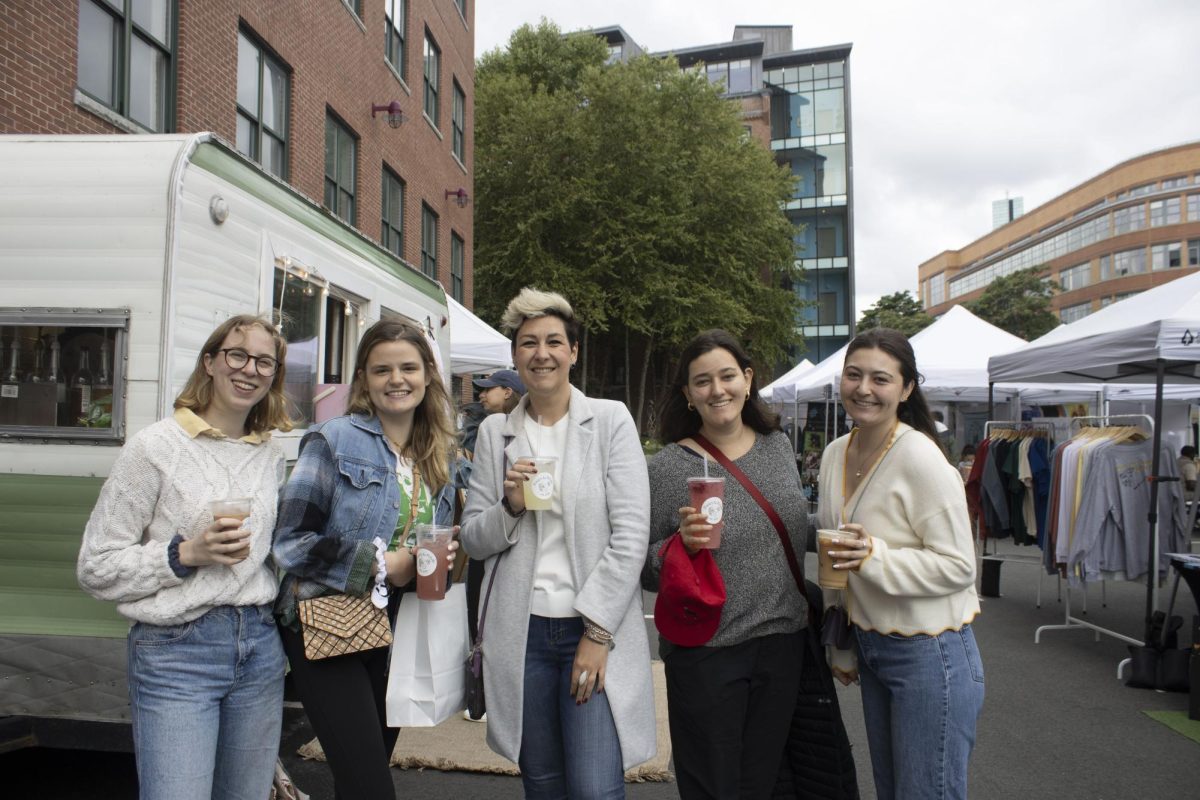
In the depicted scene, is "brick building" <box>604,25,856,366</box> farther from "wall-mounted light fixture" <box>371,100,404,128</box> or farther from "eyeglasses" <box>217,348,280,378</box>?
"eyeglasses" <box>217,348,280,378</box>

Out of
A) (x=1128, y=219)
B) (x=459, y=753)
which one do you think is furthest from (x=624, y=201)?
(x=1128, y=219)

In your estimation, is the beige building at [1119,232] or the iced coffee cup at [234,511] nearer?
the iced coffee cup at [234,511]

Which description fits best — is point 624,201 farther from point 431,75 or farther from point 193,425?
Result: point 193,425

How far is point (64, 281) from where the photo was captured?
3.18m

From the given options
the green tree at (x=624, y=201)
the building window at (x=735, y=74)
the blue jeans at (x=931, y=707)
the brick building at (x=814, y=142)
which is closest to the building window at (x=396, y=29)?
the green tree at (x=624, y=201)

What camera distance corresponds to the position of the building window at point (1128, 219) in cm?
6631

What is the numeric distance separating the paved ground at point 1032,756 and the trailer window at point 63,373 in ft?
6.03

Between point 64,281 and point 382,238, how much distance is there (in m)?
12.6

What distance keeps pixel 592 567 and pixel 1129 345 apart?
5.61 m

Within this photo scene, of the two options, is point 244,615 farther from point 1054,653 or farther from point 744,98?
point 744,98

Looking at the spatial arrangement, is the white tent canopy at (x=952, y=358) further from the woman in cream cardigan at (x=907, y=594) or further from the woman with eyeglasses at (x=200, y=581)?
the woman with eyeglasses at (x=200, y=581)

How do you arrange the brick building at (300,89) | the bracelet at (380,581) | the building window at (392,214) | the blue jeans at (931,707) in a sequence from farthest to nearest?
the building window at (392,214) → the brick building at (300,89) → the bracelet at (380,581) → the blue jeans at (931,707)

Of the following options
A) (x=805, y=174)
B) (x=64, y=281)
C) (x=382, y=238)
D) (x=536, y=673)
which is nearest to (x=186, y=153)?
(x=64, y=281)

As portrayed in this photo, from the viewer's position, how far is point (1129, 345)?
6.07 meters
